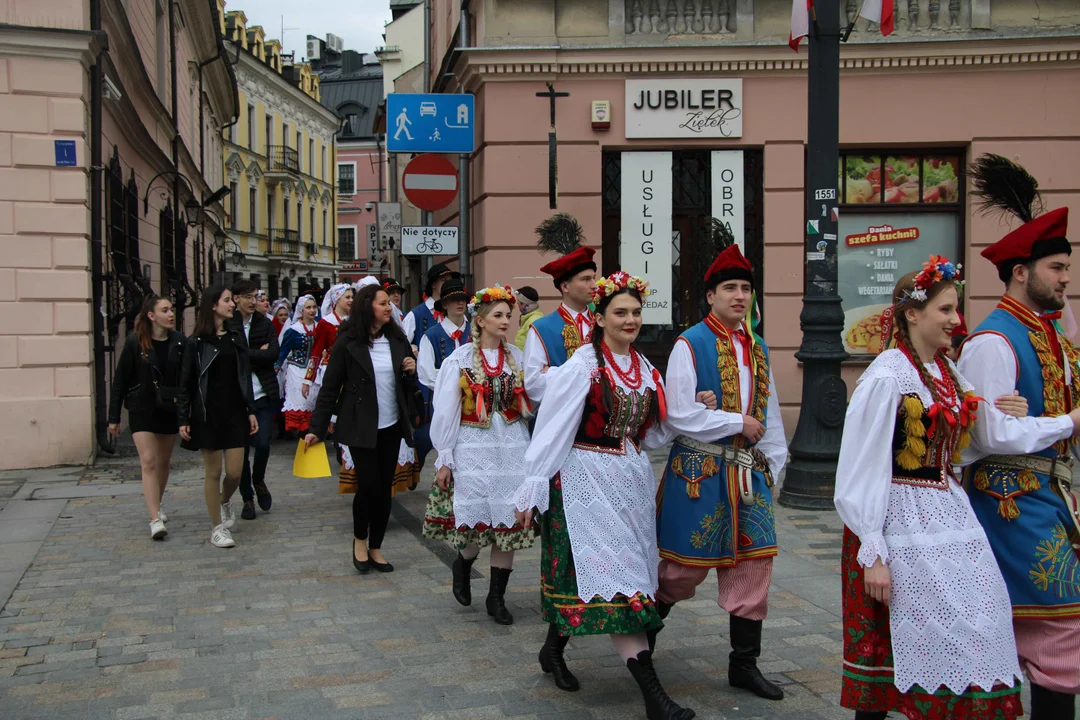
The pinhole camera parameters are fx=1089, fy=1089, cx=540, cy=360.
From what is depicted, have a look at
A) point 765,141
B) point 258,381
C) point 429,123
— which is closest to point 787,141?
point 765,141

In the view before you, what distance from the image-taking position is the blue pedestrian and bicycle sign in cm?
1185

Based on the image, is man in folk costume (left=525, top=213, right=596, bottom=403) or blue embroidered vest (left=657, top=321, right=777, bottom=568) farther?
man in folk costume (left=525, top=213, right=596, bottom=403)

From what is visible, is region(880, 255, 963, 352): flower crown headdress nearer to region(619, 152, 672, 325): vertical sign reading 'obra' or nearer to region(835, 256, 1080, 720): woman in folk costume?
region(835, 256, 1080, 720): woman in folk costume

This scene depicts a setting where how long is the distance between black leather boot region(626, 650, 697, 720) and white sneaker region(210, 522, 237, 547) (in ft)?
14.2

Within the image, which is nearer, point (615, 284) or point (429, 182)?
point (615, 284)

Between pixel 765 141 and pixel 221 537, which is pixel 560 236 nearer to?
pixel 221 537

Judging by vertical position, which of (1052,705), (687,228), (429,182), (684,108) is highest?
(684,108)

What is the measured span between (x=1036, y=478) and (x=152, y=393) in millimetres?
6437

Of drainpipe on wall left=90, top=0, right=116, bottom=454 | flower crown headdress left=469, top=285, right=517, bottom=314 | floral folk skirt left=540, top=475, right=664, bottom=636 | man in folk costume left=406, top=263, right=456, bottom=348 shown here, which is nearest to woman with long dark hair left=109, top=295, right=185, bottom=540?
man in folk costume left=406, top=263, right=456, bottom=348

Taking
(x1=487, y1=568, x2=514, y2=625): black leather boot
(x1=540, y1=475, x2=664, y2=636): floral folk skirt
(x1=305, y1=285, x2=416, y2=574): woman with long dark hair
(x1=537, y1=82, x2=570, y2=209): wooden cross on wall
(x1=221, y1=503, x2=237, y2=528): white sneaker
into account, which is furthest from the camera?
(x1=537, y1=82, x2=570, y2=209): wooden cross on wall

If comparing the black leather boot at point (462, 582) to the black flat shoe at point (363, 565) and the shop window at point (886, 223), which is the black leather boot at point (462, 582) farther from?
the shop window at point (886, 223)

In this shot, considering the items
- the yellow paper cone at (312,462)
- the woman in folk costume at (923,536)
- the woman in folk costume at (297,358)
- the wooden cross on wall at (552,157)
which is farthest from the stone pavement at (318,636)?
the wooden cross on wall at (552,157)

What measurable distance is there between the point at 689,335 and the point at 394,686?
6.83 ft

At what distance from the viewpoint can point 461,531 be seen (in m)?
6.21
